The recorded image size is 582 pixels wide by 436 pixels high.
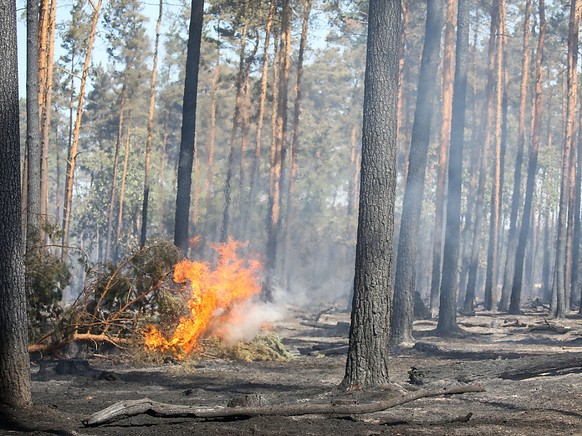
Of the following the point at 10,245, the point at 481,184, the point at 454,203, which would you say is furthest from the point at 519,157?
the point at 10,245

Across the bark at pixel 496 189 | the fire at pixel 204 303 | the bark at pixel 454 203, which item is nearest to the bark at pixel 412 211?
the bark at pixel 454 203

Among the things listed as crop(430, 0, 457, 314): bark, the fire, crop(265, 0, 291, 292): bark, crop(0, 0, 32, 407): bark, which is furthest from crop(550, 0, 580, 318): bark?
crop(0, 0, 32, 407): bark

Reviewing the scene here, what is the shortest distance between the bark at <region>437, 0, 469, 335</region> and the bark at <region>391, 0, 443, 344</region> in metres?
3.13

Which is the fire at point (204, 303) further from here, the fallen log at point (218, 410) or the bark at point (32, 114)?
the fallen log at point (218, 410)

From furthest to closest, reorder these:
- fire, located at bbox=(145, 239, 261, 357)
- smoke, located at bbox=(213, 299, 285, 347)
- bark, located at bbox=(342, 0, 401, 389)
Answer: smoke, located at bbox=(213, 299, 285, 347) → fire, located at bbox=(145, 239, 261, 357) → bark, located at bbox=(342, 0, 401, 389)

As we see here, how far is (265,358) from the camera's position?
1759 cm

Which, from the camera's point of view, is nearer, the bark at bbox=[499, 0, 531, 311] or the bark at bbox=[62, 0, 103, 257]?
the bark at bbox=[62, 0, 103, 257]

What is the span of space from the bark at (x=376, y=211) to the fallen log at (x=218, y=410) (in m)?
1.24

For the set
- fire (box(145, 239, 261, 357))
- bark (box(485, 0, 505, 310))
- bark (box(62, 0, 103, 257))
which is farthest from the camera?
bark (box(485, 0, 505, 310))

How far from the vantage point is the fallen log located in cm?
877

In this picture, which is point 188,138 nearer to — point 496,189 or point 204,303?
point 204,303

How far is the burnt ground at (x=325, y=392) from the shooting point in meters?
8.85

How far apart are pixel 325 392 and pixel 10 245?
4.70 m

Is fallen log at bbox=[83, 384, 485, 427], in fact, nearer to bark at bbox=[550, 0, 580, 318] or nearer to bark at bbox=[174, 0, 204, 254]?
bark at bbox=[174, 0, 204, 254]
